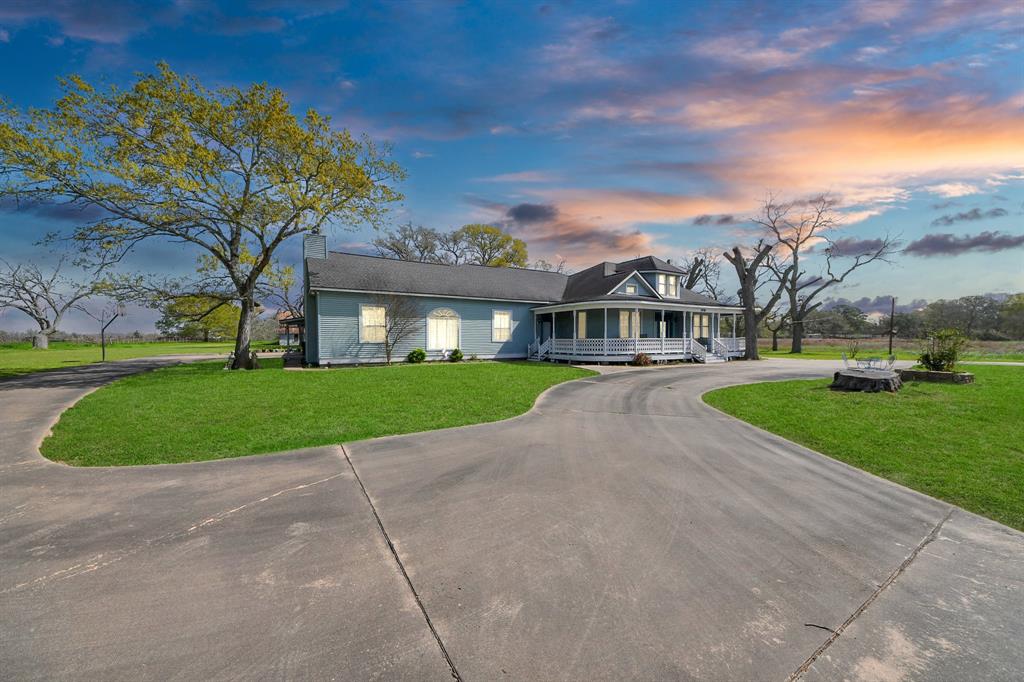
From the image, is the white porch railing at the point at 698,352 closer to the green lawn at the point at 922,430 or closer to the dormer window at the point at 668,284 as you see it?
the dormer window at the point at 668,284

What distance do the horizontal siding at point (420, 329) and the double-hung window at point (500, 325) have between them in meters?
0.19

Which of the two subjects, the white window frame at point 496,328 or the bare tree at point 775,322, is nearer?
the white window frame at point 496,328

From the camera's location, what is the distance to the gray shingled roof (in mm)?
21531

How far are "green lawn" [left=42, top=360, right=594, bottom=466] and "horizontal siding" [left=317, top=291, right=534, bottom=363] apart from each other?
5065mm

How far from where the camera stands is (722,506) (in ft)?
14.6

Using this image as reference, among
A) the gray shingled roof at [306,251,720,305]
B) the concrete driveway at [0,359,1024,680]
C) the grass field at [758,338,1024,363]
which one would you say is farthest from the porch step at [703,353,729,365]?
the concrete driveway at [0,359,1024,680]

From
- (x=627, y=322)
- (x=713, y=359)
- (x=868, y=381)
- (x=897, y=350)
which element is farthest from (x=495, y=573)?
(x=897, y=350)

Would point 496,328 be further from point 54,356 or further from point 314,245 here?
point 54,356

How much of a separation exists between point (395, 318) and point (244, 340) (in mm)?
6527

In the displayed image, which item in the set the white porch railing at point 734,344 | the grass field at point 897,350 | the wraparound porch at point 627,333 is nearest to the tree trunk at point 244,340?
the wraparound porch at point 627,333

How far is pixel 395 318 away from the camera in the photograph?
2091cm

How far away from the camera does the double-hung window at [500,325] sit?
24734 millimetres

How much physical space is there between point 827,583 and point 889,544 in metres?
1.19

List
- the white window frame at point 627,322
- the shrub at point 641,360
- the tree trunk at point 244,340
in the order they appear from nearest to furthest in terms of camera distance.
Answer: the tree trunk at point 244,340 < the shrub at point 641,360 < the white window frame at point 627,322
